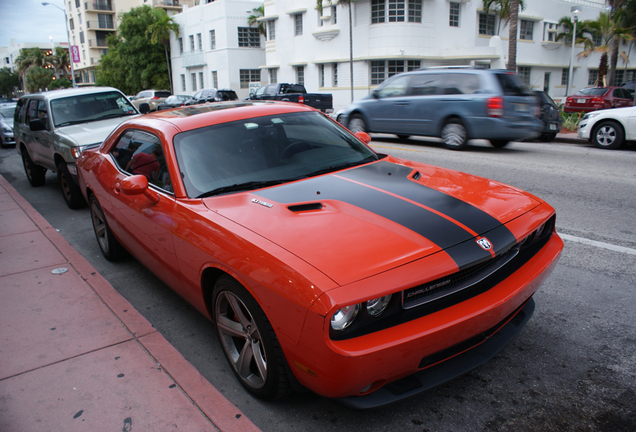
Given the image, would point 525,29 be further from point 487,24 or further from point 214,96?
point 214,96

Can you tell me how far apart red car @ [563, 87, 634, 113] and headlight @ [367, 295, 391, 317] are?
78.6 ft

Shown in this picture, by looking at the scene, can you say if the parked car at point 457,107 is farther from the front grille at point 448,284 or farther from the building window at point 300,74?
the building window at point 300,74

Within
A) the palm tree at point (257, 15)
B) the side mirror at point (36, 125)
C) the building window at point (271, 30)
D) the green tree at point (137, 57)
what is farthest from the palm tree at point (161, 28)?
→ the side mirror at point (36, 125)

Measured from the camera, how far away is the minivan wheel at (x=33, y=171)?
906 cm

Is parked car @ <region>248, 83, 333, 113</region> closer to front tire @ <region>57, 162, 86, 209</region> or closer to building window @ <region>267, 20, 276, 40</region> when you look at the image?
building window @ <region>267, 20, 276, 40</region>

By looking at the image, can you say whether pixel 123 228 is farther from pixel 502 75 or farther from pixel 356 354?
pixel 502 75

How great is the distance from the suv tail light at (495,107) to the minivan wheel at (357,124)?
3690 millimetres

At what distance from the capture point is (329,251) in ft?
7.38

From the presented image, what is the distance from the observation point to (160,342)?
10.7ft

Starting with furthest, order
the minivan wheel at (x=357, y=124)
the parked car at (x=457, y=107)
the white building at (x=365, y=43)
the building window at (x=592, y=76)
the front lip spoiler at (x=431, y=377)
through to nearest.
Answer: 1. the building window at (x=592, y=76)
2. the white building at (x=365, y=43)
3. the minivan wheel at (x=357, y=124)
4. the parked car at (x=457, y=107)
5. the front lip spoiler at (x=431, y=377)

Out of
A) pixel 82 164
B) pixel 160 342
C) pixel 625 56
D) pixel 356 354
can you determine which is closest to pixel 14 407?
pixel 160 342

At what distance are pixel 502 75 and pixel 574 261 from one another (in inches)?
304

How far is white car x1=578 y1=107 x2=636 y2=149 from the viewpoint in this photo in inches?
433

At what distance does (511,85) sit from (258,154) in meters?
9.18
